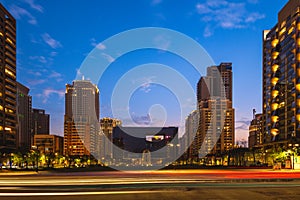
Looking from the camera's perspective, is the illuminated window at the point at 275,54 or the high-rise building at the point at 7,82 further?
the illuminated window at the point at 275,54

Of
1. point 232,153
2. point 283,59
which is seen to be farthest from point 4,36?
point 283,59

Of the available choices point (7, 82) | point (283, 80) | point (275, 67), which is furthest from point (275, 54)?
point (7, 82)

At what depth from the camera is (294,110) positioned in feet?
455

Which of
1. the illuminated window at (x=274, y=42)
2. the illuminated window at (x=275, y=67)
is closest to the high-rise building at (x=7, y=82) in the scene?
the illuminated window at (x=275, y=67)

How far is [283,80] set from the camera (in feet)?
500

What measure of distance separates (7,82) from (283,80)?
11441cm

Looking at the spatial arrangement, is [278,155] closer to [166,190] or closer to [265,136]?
[166,190]

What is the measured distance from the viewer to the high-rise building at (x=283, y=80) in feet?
456

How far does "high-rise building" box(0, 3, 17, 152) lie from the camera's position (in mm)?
151250

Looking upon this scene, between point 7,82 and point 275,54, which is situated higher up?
point 275,54

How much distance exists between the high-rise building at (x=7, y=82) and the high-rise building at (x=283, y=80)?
10790 cm

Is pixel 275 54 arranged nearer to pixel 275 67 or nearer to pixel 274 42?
pixel 275 67

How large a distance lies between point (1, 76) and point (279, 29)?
385 feet

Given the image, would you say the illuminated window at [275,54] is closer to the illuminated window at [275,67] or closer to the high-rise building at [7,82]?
the illuminated window at [275,67]
